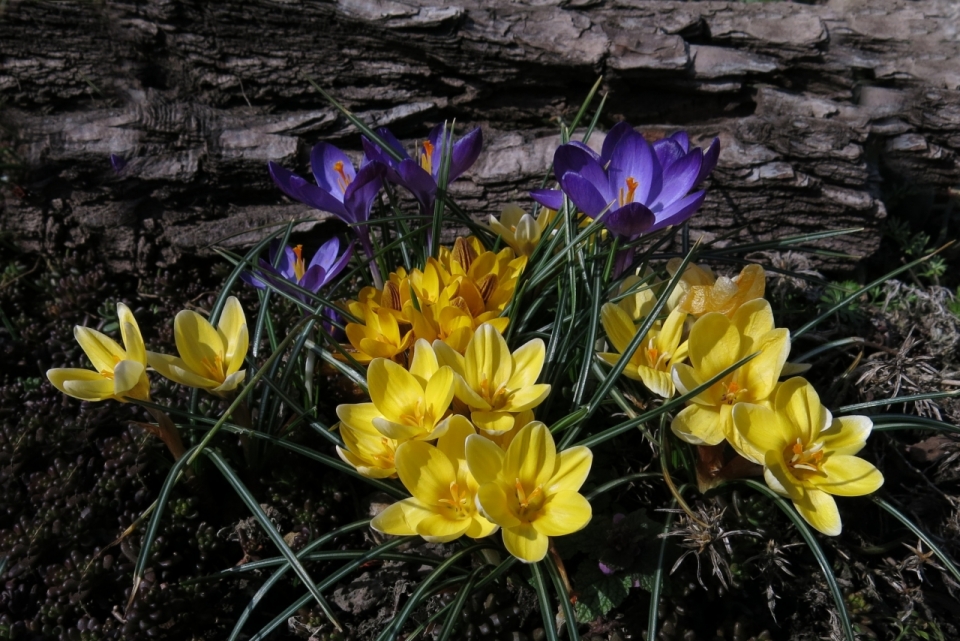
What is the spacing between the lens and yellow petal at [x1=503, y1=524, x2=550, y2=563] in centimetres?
118

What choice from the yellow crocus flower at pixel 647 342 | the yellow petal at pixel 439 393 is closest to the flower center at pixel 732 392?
the yellow crocus flower at pixel 647 342

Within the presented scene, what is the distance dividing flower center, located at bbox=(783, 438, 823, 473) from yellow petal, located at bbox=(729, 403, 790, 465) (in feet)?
0.09

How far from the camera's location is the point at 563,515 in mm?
1222

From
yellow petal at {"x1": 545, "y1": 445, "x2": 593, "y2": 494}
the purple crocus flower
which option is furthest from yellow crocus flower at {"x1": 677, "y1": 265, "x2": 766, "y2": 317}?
the purple crocus flower

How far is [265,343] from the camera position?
2078 mm

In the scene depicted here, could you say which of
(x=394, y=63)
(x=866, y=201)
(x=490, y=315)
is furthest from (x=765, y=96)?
(x=490, y=315)

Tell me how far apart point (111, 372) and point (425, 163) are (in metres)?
0.90

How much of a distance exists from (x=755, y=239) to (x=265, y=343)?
1656 millimetres

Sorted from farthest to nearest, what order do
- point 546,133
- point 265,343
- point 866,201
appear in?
point 546,133
point 866,201
point 265,343

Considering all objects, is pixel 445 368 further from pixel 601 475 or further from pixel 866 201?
pixel 866 201

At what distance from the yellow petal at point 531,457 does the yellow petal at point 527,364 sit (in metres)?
0.16

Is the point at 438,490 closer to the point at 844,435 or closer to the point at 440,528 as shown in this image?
the point at 440,528

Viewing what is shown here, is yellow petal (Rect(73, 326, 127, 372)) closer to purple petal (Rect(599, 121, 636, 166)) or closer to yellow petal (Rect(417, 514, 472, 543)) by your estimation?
yellow petal (Rect(417, 514, 472, 543))

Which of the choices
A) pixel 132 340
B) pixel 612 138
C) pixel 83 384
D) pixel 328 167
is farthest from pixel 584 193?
pixel 83 384
